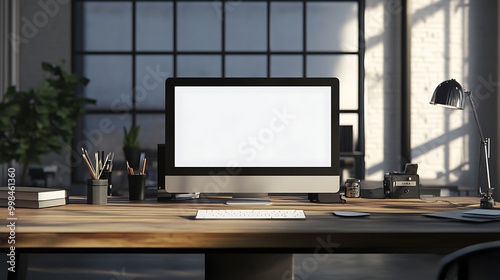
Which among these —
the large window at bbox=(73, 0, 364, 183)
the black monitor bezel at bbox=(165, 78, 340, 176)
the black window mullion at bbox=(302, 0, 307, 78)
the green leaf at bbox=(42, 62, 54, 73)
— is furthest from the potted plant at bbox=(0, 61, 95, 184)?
the black monitor bezel at bbox=(165, 78, 340, 176)

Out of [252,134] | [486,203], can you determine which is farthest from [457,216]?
[252,134]

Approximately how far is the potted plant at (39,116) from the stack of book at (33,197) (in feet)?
10.2

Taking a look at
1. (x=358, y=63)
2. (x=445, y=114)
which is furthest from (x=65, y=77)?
(x=445, y=114)

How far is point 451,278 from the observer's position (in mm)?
719

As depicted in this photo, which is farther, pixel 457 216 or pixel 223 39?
pixel 223 39

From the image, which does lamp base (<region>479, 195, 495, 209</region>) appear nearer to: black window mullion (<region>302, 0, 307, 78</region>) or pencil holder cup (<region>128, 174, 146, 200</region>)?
pencil holder cup (<region>128, 174, 146, 200</region>)

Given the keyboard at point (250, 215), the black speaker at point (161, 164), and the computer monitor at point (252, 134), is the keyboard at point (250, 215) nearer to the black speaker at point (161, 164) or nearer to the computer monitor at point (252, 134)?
the computer monitor at point (252, 134)

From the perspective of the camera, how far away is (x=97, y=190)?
4.96 ft

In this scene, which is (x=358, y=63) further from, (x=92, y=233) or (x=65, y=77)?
(x=92, y=233)

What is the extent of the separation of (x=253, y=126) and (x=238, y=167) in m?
0.15

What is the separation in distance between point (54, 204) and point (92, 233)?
536 mm

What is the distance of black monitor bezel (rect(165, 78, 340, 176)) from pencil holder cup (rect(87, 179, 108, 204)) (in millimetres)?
250

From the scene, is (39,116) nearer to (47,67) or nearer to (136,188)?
(47,67)

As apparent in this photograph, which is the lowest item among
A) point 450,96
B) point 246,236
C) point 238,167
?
point 246,236
